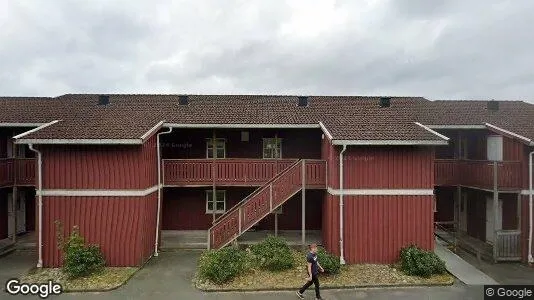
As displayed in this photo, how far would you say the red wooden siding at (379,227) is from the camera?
54.2ft

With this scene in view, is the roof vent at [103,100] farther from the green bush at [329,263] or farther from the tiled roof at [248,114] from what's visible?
the green bush at [329,263]

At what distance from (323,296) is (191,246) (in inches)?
321

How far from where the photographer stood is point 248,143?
21.7m

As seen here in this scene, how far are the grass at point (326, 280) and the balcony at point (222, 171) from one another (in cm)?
488

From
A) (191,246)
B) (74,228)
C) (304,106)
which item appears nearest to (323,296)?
(191,246)

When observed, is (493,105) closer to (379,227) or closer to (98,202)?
(379,227)

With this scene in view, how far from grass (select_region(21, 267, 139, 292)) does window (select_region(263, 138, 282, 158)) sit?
8935mm

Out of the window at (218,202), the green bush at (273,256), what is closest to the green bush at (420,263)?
the green bush at (273,256)

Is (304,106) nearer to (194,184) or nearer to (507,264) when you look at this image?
(194,184)

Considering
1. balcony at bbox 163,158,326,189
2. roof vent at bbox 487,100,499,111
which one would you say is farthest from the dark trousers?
roof vent at bbox 487,100,499,111

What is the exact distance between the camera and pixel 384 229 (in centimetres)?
1655

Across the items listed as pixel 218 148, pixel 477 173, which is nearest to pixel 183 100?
pixel 218 148

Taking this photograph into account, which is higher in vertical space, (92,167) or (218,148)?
(218,148)

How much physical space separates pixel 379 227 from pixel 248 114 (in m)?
8.29
